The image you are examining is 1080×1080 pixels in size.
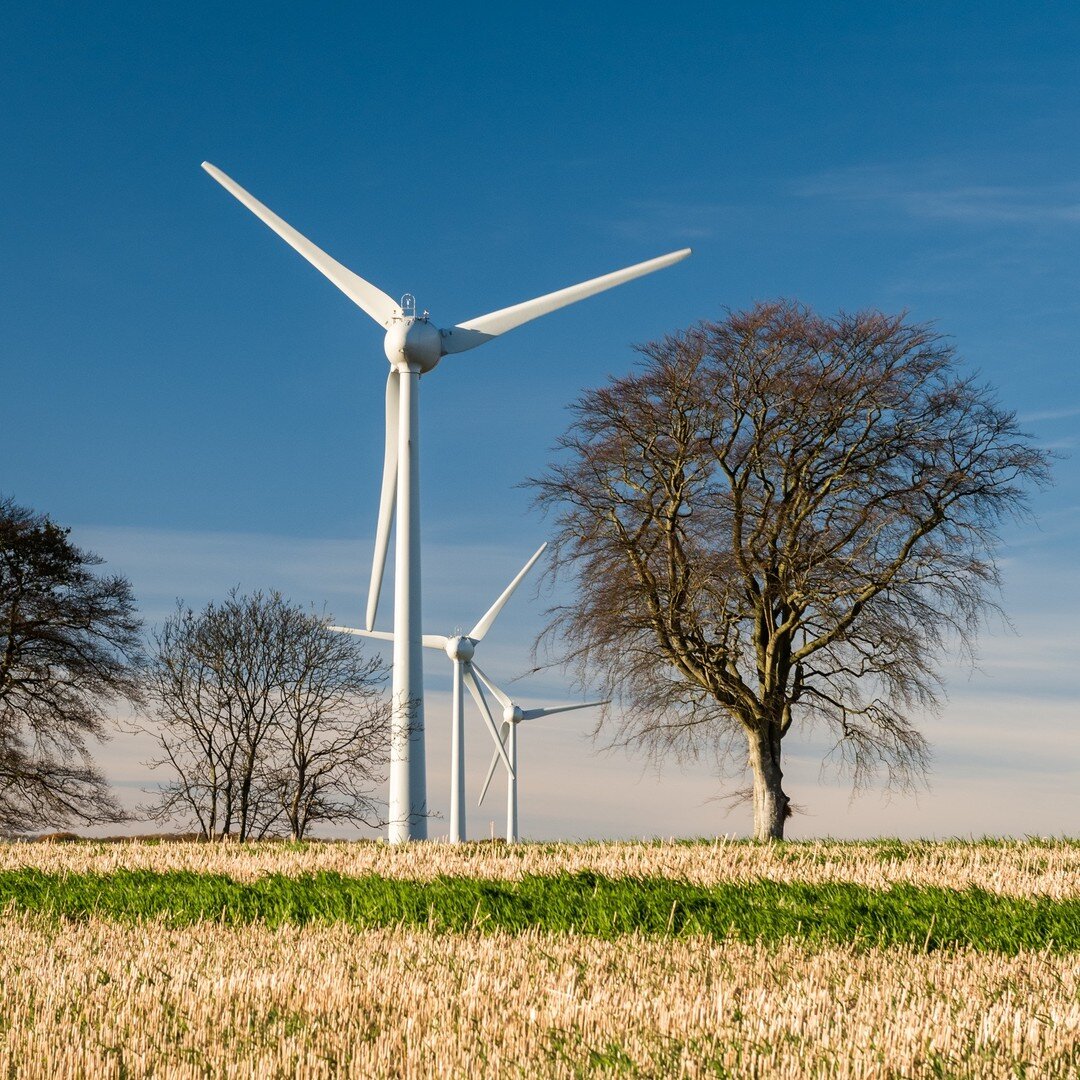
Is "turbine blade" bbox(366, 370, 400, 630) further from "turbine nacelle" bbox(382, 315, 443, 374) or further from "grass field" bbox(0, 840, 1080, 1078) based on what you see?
"grass field" bbox(0, 840, 1080, 1078)

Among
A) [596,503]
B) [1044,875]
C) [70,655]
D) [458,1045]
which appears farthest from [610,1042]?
[70,655]

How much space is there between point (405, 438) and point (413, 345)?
139 inches

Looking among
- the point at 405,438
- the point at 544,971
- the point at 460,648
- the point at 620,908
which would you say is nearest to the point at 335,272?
the point at 405,438

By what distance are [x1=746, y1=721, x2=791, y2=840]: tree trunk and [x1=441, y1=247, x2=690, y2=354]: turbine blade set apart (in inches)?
530

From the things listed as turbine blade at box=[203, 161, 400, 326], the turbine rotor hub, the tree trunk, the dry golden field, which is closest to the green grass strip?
the dry golden field

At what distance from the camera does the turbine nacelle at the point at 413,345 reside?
35.5m

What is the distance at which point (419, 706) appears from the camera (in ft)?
103

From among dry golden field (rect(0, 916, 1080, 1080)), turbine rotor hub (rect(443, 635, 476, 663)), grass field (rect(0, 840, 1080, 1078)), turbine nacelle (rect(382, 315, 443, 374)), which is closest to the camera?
dry golden field (rect(0, 916, 1080, 1080))

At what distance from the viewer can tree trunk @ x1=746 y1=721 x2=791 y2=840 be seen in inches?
1257

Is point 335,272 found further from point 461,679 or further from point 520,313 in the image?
point 461,679

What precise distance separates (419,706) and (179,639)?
610 cm

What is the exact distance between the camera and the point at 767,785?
32.1 metres

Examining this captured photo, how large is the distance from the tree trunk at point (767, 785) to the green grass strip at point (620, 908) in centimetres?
1849

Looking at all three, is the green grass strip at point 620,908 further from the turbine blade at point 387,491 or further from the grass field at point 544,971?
the turbine blade at point 387,491
